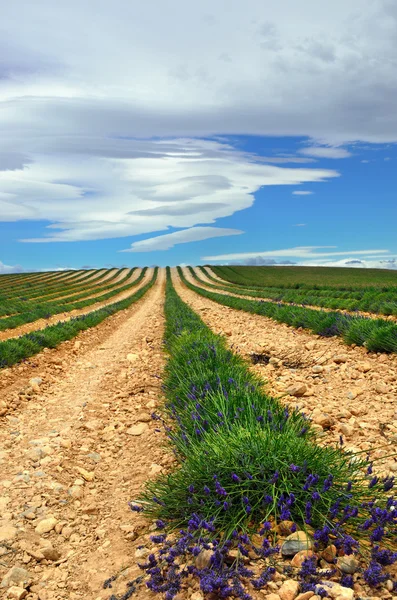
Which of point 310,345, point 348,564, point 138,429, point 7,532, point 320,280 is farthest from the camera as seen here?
point 320,280

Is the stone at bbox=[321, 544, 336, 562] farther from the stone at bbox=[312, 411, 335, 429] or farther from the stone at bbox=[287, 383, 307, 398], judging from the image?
the stone at bbox=[287, 383, 307, 398]

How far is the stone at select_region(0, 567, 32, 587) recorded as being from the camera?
9.89 feet

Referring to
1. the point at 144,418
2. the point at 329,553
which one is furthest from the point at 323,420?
the point at 144,418

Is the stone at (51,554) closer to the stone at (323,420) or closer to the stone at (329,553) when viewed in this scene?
the stone at (329,553)

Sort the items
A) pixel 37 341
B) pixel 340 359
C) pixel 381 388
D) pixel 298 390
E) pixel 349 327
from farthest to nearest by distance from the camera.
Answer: pixel 37 341 → pixel 349 327 → pixel 340 359 → pixel 298 390 → pixel 381 388

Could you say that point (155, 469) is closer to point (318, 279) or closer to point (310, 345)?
point (310, 345)

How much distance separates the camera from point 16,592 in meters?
2.88

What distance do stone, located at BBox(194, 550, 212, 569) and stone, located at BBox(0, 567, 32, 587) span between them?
1.36 metres

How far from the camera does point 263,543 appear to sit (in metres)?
2.62

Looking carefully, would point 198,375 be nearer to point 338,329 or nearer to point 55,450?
point 55,450

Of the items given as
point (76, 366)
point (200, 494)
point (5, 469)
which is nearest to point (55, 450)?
point (5, 469)

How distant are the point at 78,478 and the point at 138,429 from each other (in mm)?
1412

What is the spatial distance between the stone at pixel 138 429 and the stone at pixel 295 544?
11.5 ft

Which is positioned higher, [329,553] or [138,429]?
[329,553]
